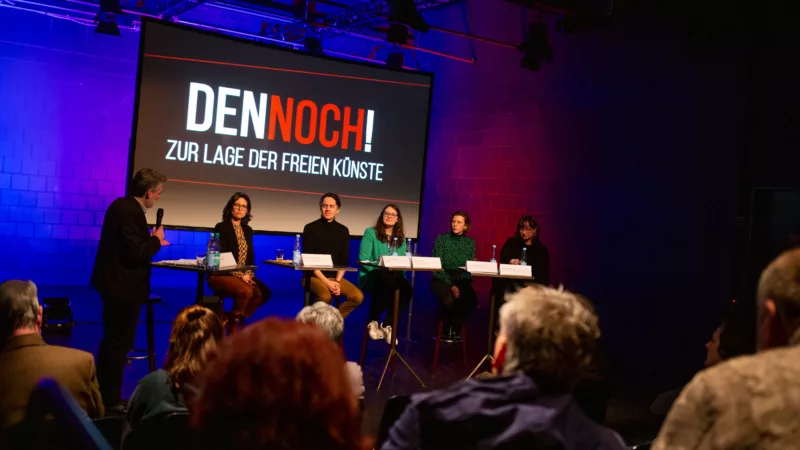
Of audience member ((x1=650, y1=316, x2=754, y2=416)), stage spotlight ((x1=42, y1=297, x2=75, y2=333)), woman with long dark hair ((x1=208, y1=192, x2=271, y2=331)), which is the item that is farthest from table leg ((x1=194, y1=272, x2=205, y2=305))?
audience member ((x1=650, y1=316, x2=754, y2=416))

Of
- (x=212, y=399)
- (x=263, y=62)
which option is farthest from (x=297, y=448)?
(x=263, y=62)

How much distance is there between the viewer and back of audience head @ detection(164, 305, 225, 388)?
2.27 metres

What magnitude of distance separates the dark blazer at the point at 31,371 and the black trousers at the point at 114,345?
174 centimetres

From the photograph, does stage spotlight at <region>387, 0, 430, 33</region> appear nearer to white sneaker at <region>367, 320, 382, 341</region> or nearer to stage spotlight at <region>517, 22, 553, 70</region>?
stage spotlight at <region>517, 22, 553, 70</region>

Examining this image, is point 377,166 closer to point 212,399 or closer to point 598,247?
point 598,247

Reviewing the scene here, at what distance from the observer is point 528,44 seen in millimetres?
7387

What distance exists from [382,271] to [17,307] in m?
3.82

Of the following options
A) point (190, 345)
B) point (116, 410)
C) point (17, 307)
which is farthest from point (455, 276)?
point (17, 307)

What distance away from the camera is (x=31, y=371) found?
7.46ft

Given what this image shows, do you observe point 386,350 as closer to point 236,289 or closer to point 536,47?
point 236,289

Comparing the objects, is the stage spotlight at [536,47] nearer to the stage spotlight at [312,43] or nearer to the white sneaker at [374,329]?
the stage spotlight at [312,43]

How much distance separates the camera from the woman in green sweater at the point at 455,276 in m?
6.57

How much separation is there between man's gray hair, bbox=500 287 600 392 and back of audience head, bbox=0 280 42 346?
1.56 metres

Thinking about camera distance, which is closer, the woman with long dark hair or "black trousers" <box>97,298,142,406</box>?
"black trousers" <box>97,298,142,406</box>
